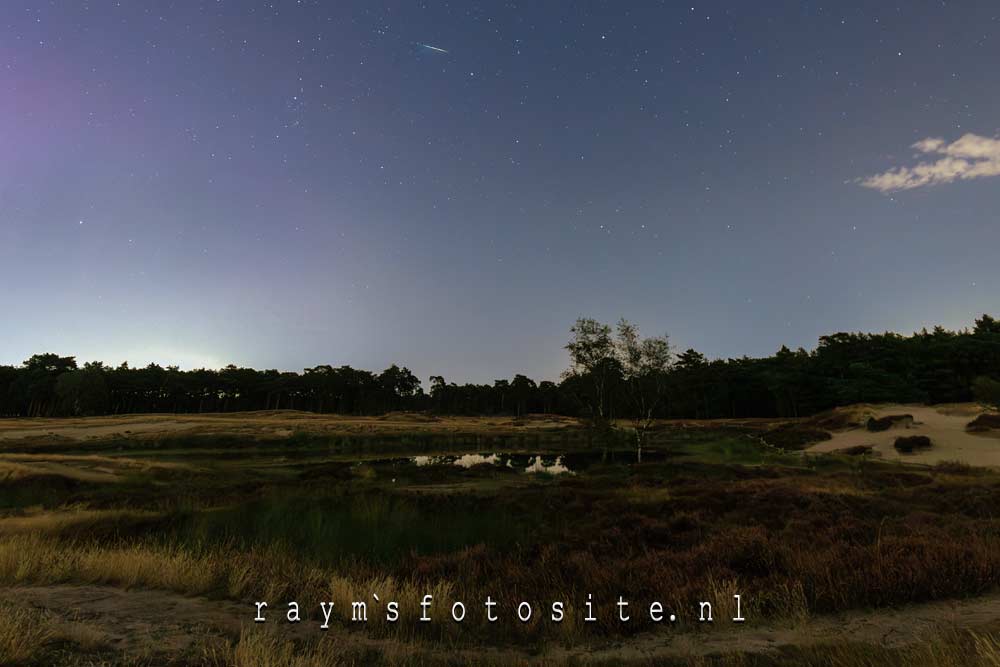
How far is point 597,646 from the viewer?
20.6 feet

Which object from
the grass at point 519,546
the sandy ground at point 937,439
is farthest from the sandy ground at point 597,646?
the sandy ground at point 937,439

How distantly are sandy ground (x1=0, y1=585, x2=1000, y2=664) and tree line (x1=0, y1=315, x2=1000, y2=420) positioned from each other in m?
33.7

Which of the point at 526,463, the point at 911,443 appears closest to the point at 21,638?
the point at 526,463

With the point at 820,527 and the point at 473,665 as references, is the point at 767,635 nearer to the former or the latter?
the point at 473,665

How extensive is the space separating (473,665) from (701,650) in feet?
9.50

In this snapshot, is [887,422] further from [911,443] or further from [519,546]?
[519,546]

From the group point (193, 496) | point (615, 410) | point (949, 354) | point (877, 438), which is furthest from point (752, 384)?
point (193, 496)

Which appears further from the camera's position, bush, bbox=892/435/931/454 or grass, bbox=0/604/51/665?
bush, bbox=892/435/931/454

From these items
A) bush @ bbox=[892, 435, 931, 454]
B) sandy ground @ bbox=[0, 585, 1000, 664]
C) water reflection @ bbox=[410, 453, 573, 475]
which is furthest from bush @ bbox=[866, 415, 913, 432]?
sandy ground @ bbox=[0, 585, 1000, 664]

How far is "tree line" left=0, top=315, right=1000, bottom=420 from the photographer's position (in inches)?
1607

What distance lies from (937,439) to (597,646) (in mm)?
42469

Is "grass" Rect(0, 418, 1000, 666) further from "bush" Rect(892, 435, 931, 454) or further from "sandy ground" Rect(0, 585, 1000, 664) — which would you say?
"bush" Rect(892, 435, 931, 454)

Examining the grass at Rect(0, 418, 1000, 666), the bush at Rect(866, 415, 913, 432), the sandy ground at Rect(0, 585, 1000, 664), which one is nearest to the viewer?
the sandy ground at Rect(0, 585, 1000, 664)

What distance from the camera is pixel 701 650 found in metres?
5.82
